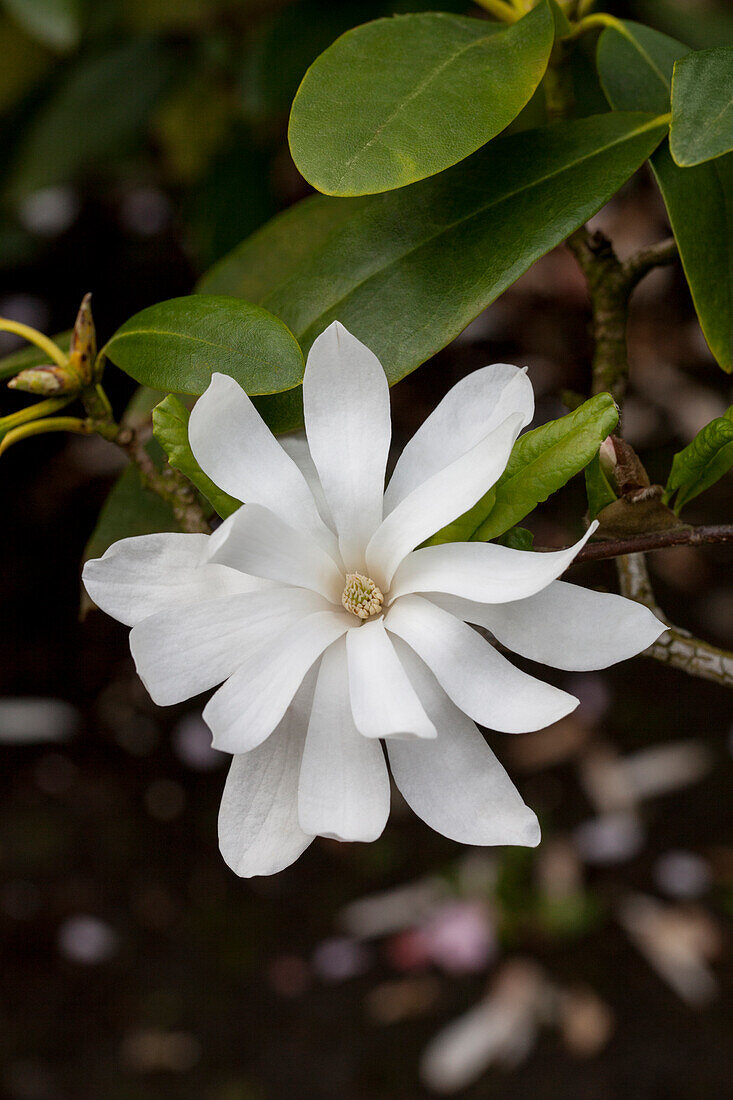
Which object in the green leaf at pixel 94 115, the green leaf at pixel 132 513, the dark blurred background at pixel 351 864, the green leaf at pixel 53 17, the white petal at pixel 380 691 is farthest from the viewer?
the dark blurred background at pixel 351 864

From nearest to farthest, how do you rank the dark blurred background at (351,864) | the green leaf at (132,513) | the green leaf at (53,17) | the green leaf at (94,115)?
the green leaf at (132,513)
the green leaf at (53,17)
the green leaf at (94,115)
the dark blurred background at (351,864)

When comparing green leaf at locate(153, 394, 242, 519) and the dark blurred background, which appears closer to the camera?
green leaf at locate(153, 394, 242, 519)

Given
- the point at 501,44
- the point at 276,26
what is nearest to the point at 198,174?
the point at 276,26

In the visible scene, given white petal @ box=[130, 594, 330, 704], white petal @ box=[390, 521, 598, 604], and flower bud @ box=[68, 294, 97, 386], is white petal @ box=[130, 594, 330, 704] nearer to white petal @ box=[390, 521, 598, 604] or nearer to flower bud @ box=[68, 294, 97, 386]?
white petal @ box=[390, 521, 598, 604]

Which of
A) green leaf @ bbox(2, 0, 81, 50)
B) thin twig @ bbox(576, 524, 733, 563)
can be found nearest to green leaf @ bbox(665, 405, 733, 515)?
thin twig @ bbox(576, 524, 733, 563)

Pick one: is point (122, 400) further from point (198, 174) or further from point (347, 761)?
point (347, 761)

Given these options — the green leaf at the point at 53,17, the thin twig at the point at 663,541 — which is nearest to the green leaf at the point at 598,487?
the thin twig at the point at 663,541

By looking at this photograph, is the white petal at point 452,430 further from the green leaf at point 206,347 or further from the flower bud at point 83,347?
the flower bud at point 83,347
